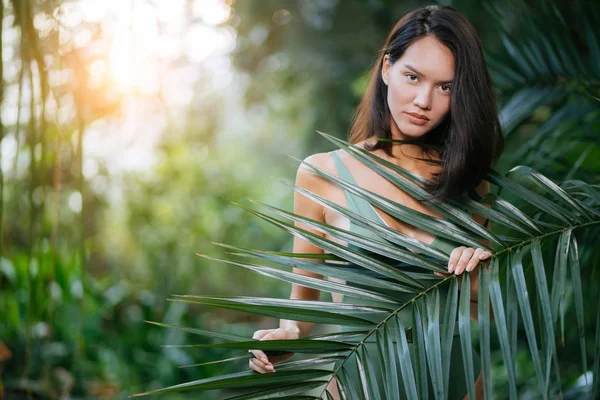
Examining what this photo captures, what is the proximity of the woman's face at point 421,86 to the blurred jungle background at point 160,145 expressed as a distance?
394 millimetres

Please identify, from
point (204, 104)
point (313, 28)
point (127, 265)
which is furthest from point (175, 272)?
point (204, 104)

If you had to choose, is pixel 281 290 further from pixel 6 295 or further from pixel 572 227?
pixel 572 227

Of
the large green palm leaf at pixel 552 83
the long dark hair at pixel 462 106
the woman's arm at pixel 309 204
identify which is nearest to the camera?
the long dark hair at pixel 462 106

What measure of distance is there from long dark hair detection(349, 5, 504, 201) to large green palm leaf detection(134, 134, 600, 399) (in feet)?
0.17

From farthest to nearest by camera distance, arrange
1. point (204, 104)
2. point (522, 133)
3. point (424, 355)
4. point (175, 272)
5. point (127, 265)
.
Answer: point (204, 104), point (127, 265), point (175, 272), point (522, 133), point (424, 355)

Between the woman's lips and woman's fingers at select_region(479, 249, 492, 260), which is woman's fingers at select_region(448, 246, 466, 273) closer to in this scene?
woman's fingers at select_region(479, 249, 492, 260)

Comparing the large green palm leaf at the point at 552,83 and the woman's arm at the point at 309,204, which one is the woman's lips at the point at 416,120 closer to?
the woman's arm at the point at 309,204

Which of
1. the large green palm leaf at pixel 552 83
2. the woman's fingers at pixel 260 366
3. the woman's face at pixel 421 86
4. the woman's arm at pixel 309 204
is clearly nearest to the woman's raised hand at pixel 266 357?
the woman's fingers at pixel 260 366

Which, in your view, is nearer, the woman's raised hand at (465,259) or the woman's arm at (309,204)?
the woman's raised hand at (465,259)

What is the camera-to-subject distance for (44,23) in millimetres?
850

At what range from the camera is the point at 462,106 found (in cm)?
97

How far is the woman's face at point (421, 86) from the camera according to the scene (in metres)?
0.98

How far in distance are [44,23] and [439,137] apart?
0.67m

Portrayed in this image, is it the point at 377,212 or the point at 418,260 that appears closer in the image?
the point at 418,260
